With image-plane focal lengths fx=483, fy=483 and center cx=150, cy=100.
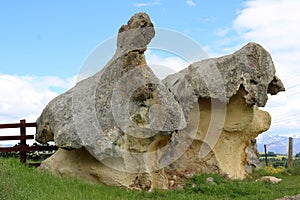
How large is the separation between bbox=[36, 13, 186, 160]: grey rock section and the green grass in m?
1.30

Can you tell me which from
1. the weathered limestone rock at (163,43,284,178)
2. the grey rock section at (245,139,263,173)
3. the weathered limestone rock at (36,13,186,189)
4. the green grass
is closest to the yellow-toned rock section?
the weathered limestone rock at (163,43,284,178)

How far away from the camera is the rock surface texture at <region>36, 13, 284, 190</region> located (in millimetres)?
13828

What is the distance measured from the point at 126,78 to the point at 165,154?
331cm

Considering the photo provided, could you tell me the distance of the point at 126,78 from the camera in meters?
14.2

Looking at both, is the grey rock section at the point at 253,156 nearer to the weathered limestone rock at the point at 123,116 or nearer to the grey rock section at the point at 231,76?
the grey rock section at the point at 231,76

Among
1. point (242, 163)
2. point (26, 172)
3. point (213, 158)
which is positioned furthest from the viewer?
point (242, 163)

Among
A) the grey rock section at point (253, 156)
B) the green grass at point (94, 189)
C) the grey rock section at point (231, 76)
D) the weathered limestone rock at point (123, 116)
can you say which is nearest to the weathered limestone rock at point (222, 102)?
the grey rock section at point (231, 76)

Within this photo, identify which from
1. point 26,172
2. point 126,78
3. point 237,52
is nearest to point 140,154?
point 126,78

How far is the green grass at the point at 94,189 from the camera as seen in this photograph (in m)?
10.3

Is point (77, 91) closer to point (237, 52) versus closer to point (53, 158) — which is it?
point (53, 158)

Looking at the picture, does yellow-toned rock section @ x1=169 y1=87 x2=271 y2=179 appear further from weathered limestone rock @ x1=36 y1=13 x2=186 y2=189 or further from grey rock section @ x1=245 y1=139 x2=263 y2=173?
grey rock section @ x1=245 y1=139 x2=263 y2=173

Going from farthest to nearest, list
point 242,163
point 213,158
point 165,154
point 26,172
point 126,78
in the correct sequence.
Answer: point 242,163
point 213,158
point 165,154
point 126,78
point 26,172

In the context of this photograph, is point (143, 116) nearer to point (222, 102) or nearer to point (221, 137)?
point (222, 102)

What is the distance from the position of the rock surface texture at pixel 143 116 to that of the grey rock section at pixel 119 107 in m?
0.03
